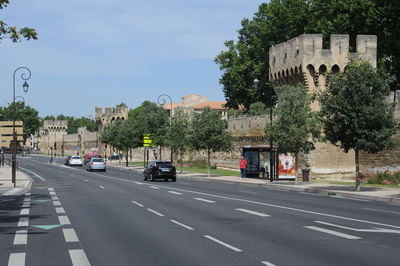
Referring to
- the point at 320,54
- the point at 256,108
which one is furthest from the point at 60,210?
the point at 256,108

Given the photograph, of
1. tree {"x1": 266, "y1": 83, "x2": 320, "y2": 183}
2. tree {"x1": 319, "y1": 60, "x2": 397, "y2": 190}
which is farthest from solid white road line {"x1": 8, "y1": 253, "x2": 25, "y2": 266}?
tree {"x1": 266, "y1": 83, "x2": 320, "y2": 183}

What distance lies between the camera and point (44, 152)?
193 metres

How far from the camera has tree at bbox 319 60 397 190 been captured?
1202 inches

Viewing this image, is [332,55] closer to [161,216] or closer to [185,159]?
[161,216]

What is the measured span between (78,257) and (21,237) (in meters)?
3.41

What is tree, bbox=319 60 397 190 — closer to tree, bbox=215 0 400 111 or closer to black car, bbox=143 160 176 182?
tree, bbox=215 0 400 111

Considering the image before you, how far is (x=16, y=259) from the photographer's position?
1044 centimetres

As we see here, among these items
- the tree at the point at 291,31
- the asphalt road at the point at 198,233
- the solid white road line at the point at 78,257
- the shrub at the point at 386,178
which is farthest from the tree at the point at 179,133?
the solid white road line at the point at 78,257

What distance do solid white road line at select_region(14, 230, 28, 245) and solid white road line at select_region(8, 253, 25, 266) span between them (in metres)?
1.61

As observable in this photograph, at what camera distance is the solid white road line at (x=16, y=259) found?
32.9ft

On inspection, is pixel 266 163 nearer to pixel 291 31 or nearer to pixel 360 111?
pixel 360 111

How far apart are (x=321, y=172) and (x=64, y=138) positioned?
12787 centimetres

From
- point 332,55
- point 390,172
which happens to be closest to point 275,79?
point 332,55

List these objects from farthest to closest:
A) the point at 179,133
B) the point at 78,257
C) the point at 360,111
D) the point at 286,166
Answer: the point at 179,133
the point at 286,166
the point at 360,111
the point at 78,257
